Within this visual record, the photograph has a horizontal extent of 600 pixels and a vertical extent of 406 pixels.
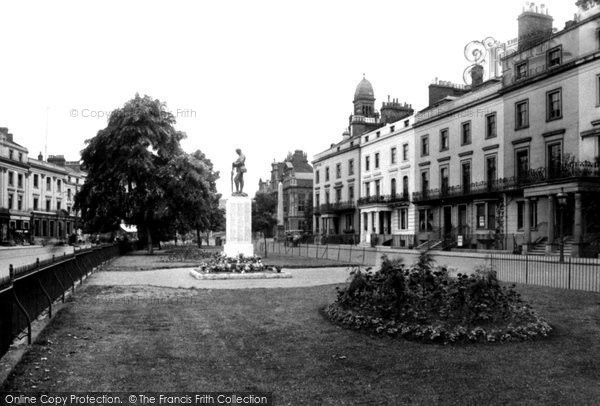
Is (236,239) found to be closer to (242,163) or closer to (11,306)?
(242,163)

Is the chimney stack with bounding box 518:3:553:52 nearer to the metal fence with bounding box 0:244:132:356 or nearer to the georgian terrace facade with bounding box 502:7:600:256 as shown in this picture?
the georgian terrace facade with bounding box 502:7:600:256

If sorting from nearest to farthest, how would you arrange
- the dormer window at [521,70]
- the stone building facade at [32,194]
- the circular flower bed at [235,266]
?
the circular flower bed at [235,266]
the dormer window at [521,70]
the stone building facade at [32,194]

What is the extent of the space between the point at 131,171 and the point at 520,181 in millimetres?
26760

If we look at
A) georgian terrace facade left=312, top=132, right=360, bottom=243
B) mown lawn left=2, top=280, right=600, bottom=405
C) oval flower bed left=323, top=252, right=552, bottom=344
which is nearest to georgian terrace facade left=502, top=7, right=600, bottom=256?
oval flower bed left=323, top=252, right=552, bottom=344

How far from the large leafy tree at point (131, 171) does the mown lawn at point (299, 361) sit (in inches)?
1128

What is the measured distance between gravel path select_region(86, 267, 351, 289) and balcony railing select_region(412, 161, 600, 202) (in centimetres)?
1588

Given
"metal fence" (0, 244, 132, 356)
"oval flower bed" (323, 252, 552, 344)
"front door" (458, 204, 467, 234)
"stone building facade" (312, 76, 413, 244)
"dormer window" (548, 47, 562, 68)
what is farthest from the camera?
"stone building facade" (312, 76, 413, 244)

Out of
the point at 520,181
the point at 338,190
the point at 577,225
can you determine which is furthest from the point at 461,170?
the point at 338,190

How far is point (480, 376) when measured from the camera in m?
6.52

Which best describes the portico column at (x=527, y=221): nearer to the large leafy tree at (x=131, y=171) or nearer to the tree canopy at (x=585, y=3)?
the tree canopy at (x=585, y=3)

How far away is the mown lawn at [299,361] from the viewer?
6.01 m

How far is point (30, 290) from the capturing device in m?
9.06

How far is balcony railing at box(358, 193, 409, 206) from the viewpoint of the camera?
48844 millimetres

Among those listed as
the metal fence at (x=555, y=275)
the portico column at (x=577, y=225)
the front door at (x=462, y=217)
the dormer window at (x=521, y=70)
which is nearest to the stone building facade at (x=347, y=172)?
the front door at (x=462, y=217)
